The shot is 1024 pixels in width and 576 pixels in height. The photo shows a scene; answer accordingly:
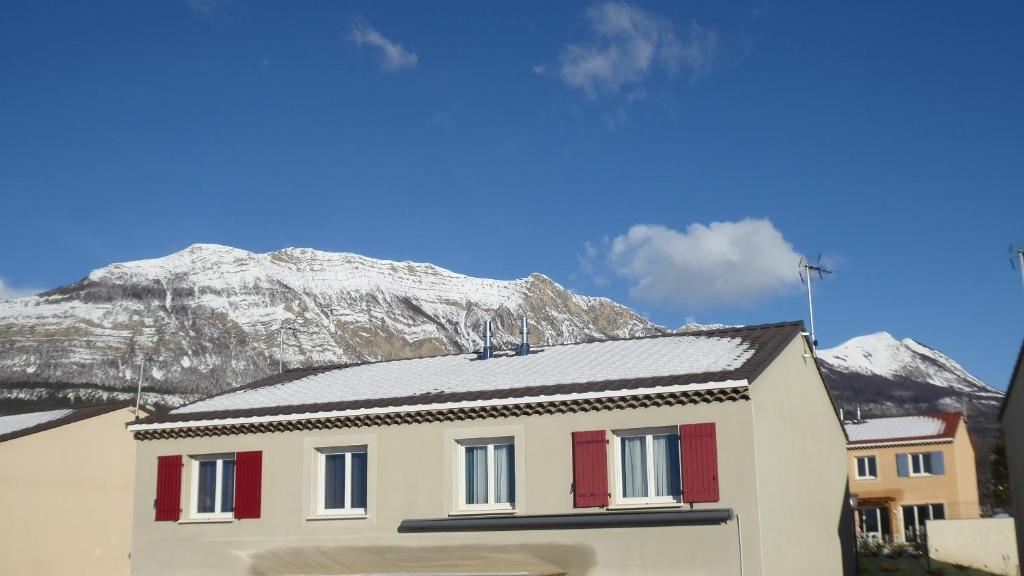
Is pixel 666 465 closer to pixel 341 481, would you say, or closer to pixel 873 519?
pixel 341 481

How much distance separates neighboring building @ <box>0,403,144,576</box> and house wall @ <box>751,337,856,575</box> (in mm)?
18994

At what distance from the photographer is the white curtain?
19953mm

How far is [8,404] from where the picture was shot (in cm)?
10725

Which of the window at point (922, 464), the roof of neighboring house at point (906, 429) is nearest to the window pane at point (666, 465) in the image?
the roof of neighboring house at point (906, 429)

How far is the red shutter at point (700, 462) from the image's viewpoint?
17828mm

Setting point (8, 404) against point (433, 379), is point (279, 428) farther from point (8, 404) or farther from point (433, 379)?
point (8, 404)

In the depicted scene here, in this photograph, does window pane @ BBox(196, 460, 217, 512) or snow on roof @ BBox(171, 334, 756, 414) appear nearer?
snow on roof @ BBox(171, 334, 756, 414)

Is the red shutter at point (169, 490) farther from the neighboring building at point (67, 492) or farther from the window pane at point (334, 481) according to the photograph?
the neighboring building at point (67, 492)

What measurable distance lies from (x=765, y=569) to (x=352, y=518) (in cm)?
826

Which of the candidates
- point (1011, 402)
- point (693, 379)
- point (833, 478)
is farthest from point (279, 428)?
point (1011, 402)

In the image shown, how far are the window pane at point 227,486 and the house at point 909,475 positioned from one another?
33.5 metres

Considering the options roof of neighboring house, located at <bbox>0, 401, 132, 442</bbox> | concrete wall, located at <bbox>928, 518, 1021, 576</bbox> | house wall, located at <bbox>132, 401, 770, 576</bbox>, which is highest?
roof of neighboring house, located at <bbox>0, 401, 132, 442</bbox>

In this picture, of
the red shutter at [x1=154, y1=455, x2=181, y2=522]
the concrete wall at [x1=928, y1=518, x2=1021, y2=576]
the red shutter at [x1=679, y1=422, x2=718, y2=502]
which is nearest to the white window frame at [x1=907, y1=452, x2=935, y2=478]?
the concrete wall at [x1=928, y1=518, x2=1021, y2=576]

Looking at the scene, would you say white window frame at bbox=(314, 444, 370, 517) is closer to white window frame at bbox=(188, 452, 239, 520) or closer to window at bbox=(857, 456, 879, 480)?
white window frame at bbox=(188, 452, 239, 520)
